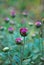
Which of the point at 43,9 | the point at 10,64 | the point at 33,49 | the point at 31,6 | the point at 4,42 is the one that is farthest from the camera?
the point at 31,6

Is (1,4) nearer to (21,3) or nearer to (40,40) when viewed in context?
(21,3)

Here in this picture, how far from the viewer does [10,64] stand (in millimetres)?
1596

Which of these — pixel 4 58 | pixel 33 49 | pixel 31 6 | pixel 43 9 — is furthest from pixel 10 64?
pixel 31 6

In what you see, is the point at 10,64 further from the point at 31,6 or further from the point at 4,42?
the point at 31,6

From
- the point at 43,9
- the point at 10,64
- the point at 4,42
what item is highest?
the point at 43,9

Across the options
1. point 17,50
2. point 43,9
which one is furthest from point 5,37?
point 43,9

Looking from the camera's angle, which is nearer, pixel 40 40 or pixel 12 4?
pixel 40 40

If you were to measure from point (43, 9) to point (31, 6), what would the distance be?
0.35 metres

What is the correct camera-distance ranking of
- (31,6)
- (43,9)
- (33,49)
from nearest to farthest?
(33,49), (43,9), (31,6)

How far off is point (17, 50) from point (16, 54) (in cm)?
7

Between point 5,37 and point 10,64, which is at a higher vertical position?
point 5,37

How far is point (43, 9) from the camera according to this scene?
3.59m

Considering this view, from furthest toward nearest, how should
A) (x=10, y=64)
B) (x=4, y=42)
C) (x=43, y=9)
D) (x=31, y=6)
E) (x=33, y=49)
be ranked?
1. (x=31, y=6)
2. (x=43, y=9)
3. (x=4, y=42)
4. (x=33, y=49)
5. (x=10, y=64)

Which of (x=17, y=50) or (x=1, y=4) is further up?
(x=1, y=4)
